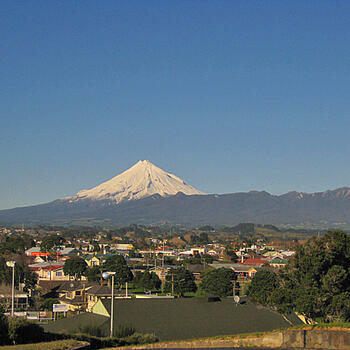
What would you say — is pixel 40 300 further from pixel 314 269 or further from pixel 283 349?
pixel 283 349

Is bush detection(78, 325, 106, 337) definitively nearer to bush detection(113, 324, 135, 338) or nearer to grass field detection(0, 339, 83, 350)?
bush detection(113, 324, 135, 338)

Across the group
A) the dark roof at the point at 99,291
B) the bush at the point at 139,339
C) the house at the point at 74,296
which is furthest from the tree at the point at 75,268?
the bush at the point at 139,339

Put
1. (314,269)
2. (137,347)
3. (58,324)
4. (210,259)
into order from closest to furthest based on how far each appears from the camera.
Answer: (137,347), (314,269), (58,324), (210,259)

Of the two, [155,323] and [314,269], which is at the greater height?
[314,269]

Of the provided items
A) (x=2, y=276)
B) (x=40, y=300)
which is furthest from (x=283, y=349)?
(x=2, y=276)

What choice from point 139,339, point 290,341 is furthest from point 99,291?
point 290,341

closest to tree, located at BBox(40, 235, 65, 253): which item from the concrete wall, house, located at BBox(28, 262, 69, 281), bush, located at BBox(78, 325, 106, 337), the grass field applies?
house, located at BBox(28, 262, 69, 281)
